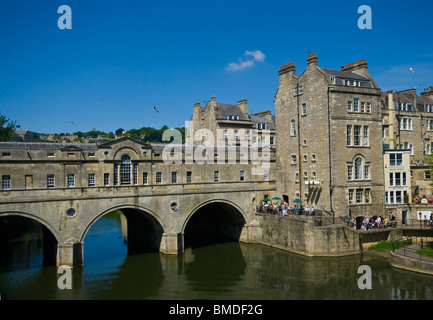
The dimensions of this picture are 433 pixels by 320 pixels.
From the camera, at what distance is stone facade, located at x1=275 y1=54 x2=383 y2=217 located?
36.6 metres

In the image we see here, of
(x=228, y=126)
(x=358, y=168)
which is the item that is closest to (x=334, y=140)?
(x=358, y=168)

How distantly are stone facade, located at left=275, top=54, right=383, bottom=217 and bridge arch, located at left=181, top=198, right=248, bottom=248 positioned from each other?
6596mm

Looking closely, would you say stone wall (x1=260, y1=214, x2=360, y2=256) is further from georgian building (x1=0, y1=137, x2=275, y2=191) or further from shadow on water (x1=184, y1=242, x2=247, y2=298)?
georgian building (x1=0, y1=137, x2=275, y2=191)

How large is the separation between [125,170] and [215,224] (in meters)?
16.4

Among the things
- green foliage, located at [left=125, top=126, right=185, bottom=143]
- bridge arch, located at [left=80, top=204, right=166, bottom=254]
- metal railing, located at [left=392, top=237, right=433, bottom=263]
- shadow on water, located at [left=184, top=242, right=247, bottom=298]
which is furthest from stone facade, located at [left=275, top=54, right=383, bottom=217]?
green foliage, located at [left=125, top=126, right=185, bottom=143]

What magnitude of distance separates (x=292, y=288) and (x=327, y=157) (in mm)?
14726

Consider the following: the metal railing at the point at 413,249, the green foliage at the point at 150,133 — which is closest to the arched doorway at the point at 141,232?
the metal railing at the point at 413,249

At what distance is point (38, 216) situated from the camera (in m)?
29.5

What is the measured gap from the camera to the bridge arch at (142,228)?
3446cm

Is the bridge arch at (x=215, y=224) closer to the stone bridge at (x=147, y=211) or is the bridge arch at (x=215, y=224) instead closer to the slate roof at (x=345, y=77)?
the stone bridge at (x=147, y=211)
